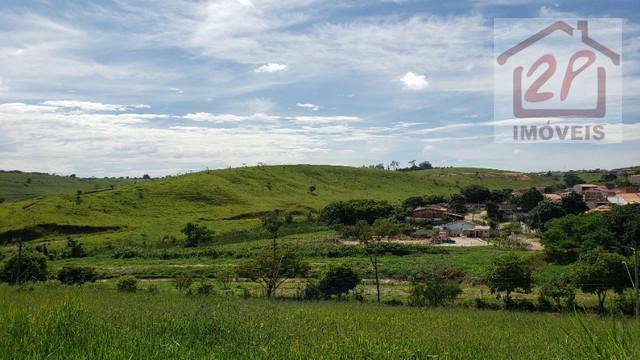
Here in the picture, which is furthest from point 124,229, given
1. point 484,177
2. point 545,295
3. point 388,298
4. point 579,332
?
point 484,177

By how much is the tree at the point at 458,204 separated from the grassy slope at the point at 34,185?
84381 mm

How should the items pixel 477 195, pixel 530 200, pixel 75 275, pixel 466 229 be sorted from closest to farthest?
pixel 75 275, pixel 466 229, pixel 530 200, pixel 477 195

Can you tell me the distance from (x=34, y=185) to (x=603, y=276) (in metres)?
162

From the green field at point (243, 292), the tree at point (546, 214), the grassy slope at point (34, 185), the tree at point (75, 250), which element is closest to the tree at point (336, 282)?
the green field at point (243, 292)

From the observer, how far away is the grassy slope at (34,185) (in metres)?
137

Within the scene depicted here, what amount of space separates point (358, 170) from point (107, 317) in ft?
502

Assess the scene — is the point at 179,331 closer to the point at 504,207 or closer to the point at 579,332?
the point at 579,332

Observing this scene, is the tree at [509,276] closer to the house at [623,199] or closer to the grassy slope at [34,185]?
the house at [623,199]

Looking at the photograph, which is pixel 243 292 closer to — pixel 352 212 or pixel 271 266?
pixel 271 266

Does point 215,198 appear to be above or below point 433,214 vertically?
above

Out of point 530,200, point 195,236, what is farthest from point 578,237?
point 195,236

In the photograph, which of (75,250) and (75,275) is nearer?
(75,275)

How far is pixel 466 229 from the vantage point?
80.2m

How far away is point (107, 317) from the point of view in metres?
10.8
